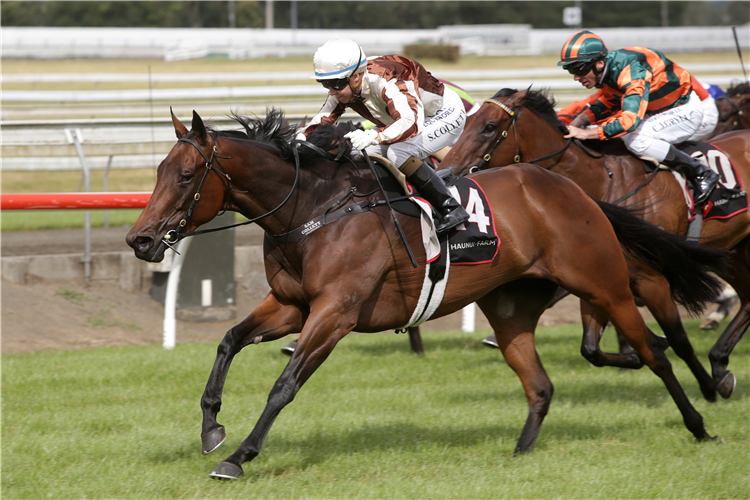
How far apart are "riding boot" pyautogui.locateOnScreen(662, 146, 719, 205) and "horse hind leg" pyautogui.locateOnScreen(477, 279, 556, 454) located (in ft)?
5.12

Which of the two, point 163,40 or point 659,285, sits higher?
point 163,40

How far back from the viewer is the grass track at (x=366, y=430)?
3.70 metres

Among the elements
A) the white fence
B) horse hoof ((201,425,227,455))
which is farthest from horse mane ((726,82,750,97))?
the white fence

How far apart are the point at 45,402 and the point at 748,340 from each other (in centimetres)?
635

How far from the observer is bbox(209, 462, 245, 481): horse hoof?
140 inches

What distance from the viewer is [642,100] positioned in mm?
5172

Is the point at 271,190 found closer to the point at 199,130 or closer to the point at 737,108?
the point at 199,130

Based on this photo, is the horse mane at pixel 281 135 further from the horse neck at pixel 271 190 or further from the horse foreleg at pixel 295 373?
the horse foreleg at pixel 295 373

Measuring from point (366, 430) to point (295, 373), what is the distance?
116 cm

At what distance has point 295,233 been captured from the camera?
3.76 m

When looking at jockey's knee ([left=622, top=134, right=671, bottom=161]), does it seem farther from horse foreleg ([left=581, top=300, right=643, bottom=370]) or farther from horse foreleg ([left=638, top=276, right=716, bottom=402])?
horse foreleg ([left=581, top=300, right=643, bottom=370])

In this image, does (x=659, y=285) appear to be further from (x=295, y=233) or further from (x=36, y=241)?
(x=36, y=241)

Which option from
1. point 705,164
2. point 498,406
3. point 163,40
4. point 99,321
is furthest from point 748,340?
point 163,40

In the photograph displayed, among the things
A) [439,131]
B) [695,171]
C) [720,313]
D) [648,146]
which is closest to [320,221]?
[439,131]
